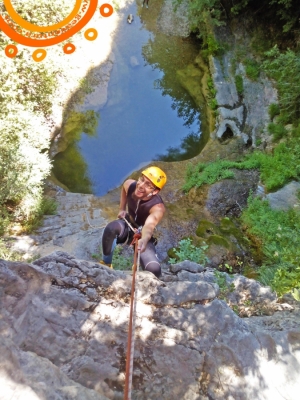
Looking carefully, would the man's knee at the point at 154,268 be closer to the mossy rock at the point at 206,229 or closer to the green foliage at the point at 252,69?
the mossy rock at the point at 206,229

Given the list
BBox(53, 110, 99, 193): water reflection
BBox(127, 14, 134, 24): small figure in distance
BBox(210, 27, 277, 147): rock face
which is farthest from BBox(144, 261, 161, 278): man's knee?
BBox(127, 14, 134, 24): small figure in distance

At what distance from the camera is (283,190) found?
7.43 metres

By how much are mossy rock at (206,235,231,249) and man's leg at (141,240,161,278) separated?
7.93ft

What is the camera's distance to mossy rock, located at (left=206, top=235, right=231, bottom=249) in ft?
20.7

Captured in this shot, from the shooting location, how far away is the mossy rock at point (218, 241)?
249 inches

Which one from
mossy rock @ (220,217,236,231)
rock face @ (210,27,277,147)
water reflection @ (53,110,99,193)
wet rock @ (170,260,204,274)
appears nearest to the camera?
wet rock @ (170,260,204,274)

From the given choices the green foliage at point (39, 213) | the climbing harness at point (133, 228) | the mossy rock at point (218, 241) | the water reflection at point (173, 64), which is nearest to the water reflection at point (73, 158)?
the green foliage at point (39, 213)

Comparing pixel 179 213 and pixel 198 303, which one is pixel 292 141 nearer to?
pixel 179 213

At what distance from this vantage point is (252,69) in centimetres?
1112

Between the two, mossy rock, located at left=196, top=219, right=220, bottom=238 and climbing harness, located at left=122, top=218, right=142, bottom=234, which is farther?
mossy rock, located at left=196, top=219, right=220, bottom=238

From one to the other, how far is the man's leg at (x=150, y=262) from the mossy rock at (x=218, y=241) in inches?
95.2

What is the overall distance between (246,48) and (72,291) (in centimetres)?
1183

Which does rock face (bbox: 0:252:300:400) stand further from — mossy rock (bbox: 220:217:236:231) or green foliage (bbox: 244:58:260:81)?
green foliage (bbox: 244:58:260:81)

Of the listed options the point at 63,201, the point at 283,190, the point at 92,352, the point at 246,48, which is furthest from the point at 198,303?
the point at 246,48
